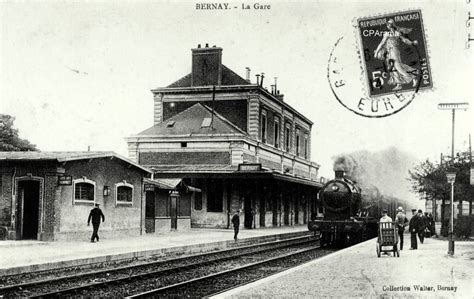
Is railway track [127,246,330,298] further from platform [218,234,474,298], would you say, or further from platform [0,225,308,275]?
platform [0,225,308,275]

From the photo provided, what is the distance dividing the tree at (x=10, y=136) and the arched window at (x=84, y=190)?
90.5ft

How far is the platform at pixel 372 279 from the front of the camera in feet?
32.5

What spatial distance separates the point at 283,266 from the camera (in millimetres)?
16469

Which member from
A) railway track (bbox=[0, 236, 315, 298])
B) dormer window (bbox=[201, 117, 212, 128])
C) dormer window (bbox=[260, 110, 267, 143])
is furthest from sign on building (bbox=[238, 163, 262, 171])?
railway track (bbox=[0, 236, 315, 298])

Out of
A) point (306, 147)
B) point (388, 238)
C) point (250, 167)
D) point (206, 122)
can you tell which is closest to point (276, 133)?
point (206, 122)

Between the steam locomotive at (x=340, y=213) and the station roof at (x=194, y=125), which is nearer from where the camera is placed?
the steam locomotive at (x=340, y=213)

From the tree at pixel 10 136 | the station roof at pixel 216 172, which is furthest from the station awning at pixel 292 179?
the tree at pixel 10 136

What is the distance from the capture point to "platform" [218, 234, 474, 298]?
990cm

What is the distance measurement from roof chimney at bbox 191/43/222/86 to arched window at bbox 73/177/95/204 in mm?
20447

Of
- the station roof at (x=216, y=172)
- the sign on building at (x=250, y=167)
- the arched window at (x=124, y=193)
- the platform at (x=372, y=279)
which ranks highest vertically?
the sign on building at (x=250, y=167)

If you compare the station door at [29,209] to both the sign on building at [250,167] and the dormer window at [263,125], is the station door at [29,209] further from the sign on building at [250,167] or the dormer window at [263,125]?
the dormer window at [263,125]

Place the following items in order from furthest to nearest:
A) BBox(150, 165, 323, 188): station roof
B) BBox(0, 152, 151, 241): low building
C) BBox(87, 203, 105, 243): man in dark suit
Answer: BBox(150, 165, 323, 188): station roof → BBox(87, 203, 105, 243): man in dark suit → BBox(0, 152, 151, 241): low building

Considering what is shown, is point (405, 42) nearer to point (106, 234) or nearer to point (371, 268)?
point (371, 268)

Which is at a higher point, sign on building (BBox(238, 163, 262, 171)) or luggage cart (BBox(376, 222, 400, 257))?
sign on building (BBox(238, 163, 262, 171))
